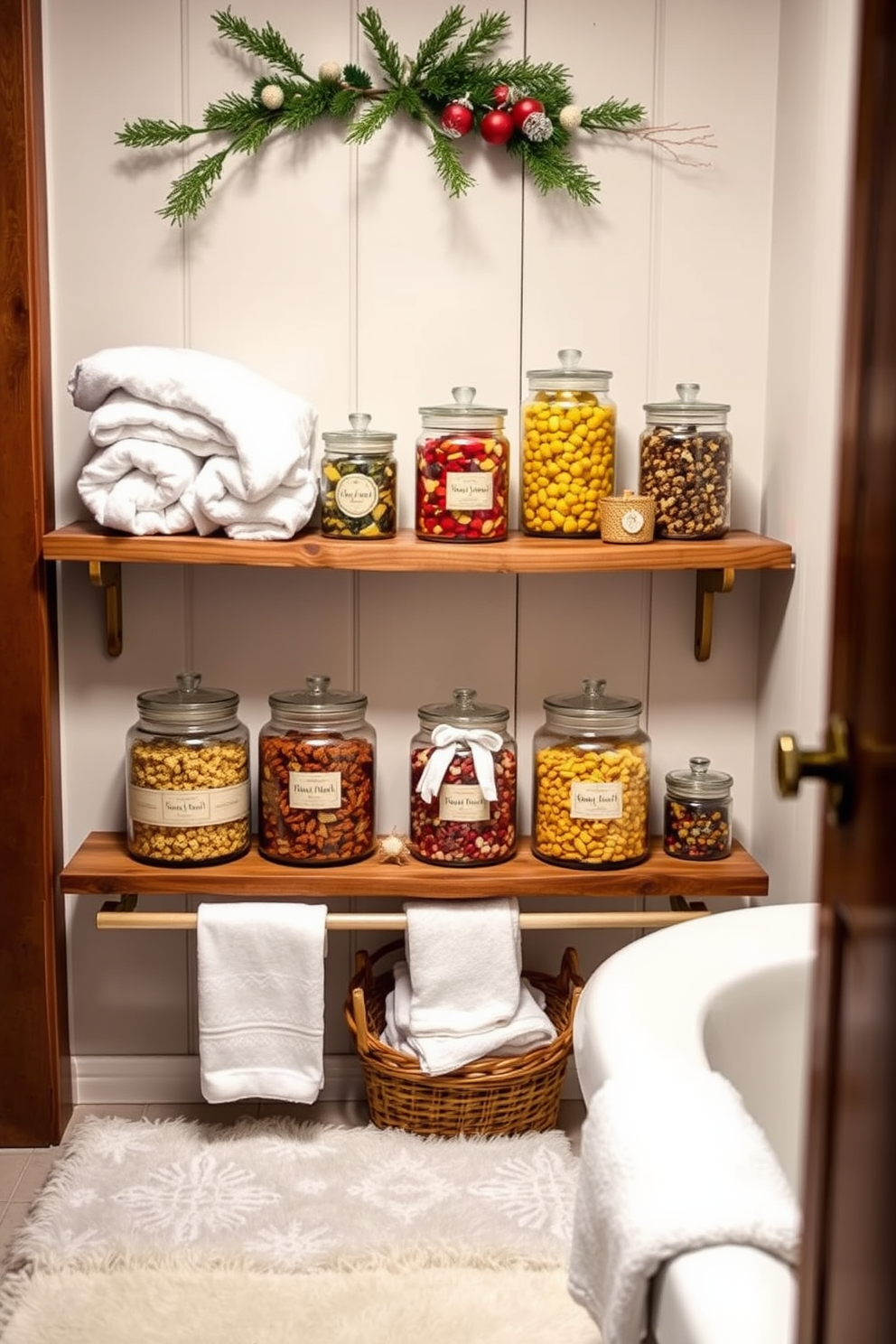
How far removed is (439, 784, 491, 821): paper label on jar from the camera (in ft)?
7.86

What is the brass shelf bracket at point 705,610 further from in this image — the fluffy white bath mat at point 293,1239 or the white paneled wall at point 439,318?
the fluffy white bath mat at point 293,1239

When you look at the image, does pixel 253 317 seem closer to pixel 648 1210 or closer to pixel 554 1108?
pixel 554 1108

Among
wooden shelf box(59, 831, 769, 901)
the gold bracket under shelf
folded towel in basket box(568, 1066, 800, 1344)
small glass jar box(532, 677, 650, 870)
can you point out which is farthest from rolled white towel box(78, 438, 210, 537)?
folded towel in basket box(568, 1066, 800, 1344)

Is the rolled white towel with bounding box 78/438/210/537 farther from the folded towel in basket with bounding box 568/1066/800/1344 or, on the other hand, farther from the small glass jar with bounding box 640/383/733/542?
the folded towel in basket with bounding box 568/1066/800/1344

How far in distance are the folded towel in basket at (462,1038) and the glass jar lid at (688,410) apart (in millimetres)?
986

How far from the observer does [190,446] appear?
7.49ft

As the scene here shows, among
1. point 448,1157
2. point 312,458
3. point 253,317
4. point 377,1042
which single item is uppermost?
point 253,317

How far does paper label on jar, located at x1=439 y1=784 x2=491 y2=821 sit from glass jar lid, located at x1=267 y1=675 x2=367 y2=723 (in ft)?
0.65

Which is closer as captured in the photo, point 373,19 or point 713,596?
point 373,19

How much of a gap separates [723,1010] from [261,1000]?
1015 mm

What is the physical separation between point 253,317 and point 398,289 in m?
0.25

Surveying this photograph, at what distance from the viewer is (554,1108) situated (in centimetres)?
253

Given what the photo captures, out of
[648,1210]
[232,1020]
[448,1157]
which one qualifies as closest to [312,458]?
[232,1020]

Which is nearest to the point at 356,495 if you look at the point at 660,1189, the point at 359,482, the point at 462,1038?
the point at 359,482
